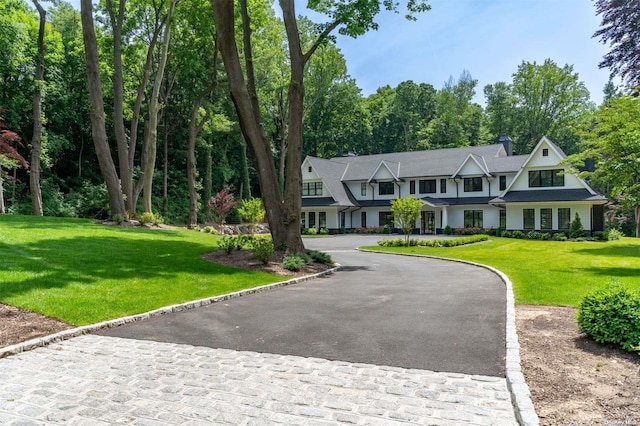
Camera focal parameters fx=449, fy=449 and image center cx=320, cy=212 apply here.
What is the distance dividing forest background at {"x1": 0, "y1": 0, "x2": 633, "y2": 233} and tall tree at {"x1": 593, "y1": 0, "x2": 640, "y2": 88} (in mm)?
→ 3662

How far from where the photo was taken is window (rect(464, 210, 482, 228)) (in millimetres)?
39656

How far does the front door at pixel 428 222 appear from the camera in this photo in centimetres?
4097

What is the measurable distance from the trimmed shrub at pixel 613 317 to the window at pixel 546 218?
32.3 meters

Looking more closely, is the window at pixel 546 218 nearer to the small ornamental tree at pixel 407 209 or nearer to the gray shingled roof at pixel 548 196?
the gray shingled roof at pixel 548 196

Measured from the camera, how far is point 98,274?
35.9 feet

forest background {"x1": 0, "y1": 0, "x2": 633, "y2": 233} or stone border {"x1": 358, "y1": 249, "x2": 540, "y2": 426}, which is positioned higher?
forest background {"x1": 0, "y1": 0, "x2": 633, "y2": 233}

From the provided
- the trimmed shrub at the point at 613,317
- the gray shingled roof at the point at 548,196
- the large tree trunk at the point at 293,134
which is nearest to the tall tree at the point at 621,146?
the large tree trunk at the point at 293,134

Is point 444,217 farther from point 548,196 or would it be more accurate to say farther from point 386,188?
point 548,196

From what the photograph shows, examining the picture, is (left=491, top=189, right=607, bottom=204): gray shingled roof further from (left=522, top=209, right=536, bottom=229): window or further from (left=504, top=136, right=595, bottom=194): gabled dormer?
(left=522, top=209, right=536, bottom=229): window

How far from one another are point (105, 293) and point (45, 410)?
5.33 m

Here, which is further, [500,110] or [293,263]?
[500,110]

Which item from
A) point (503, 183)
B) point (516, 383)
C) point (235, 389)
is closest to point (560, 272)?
point (516, 383)

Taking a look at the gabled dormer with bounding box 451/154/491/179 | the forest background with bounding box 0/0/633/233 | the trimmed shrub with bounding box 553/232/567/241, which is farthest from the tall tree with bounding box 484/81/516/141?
the trimmed shrub with bounding box 553/232/567/241

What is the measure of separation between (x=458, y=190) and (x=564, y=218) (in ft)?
30.0
